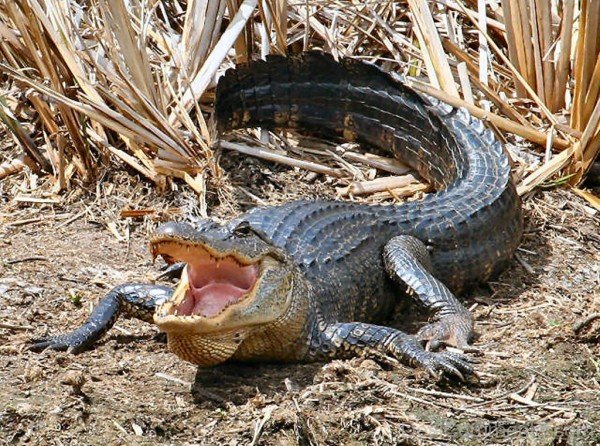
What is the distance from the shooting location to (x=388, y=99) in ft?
21.3

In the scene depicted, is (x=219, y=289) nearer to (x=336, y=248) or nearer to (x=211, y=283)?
(x=211, y=283)

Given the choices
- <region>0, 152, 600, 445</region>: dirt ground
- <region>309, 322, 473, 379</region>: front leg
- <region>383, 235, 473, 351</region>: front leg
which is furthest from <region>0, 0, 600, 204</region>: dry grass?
<region>309, 322, 473, 379</region>: front leg

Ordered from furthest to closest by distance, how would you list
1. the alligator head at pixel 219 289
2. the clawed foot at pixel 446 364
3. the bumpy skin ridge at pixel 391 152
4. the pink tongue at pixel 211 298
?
the bumpy skin ridge at pixel 391 152 < the clawed foot at pixel 446 364 < the pink tongue at pixel 211 298 < the alligator head at pixel 219 289

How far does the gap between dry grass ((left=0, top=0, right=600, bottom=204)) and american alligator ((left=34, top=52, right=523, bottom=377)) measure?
255mm

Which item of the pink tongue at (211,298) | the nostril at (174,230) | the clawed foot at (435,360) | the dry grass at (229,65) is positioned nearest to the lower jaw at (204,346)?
the pink tongue at (211,298)

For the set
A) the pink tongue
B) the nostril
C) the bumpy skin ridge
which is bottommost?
the bumpy skin ridge

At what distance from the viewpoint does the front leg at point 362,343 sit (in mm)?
4387

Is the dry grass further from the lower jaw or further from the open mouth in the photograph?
the lower jaw

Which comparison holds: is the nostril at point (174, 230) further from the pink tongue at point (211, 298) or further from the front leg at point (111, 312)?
the front leg at point (111, 312)

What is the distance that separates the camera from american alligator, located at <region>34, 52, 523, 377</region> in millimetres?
4109

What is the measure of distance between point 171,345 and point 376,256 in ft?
5.04

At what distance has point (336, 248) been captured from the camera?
5.07 meters

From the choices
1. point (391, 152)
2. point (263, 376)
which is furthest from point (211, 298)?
point (391, 152)

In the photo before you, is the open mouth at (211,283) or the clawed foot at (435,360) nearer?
the open mouth at (211,283)
